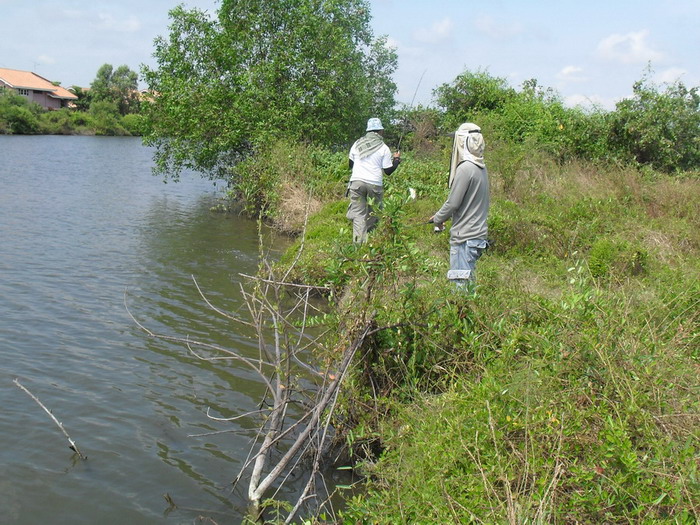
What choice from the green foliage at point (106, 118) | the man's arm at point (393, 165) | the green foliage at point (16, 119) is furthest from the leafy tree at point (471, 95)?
the green foliage at point (106, 118)

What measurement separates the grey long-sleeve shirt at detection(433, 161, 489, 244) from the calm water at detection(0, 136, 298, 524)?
8.98 ft

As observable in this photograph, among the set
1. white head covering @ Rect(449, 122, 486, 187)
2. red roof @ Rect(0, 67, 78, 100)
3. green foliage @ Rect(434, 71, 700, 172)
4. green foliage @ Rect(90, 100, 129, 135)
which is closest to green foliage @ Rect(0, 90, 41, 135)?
green foliage @ Rect(90, 100, 129, 135)

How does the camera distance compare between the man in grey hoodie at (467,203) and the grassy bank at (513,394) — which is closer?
the grassy bank at (513,394)

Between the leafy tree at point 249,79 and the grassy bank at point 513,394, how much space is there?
43.2 ft

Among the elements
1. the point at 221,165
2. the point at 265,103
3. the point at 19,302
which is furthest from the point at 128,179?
the point at 19,302

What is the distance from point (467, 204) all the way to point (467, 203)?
0.01 meters

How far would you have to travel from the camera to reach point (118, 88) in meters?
85.3

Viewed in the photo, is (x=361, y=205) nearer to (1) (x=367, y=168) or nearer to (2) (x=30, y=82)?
(1) (x=367, y=168)

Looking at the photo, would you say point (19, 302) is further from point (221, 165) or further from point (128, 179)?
point (128, 179)

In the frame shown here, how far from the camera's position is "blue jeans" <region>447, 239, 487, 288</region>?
21.0ft

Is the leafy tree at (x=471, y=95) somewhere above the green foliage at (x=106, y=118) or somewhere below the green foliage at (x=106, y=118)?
above

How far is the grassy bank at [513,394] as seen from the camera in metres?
3.76

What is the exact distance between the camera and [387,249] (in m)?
5.30

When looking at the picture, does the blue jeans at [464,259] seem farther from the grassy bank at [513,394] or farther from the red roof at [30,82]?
the red roof at [30,82]
